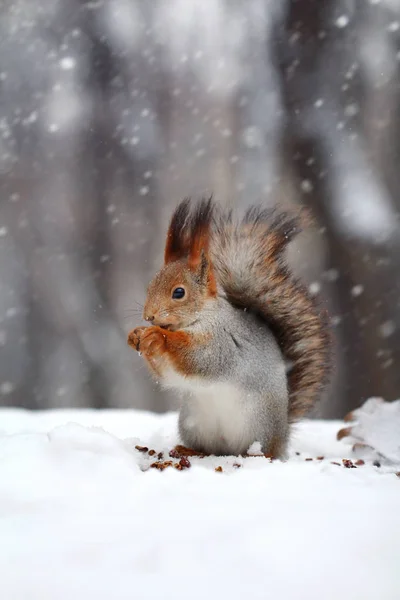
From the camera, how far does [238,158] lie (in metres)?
3.11

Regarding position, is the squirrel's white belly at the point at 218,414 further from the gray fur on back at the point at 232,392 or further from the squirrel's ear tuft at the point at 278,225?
the squirrel's ear tuft at the point at 278,225

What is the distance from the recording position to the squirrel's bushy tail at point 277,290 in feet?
4.40

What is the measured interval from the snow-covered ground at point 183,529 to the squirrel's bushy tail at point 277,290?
48 centimetres

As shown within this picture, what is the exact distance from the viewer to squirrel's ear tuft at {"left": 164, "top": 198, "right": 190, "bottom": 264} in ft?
4.04

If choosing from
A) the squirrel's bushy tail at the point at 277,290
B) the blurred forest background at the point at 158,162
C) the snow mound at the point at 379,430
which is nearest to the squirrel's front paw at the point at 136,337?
the squirrel's bushy tail at the point at 277,290

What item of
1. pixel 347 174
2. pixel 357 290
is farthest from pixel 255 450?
pixel 347 174

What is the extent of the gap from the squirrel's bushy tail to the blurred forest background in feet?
4.16

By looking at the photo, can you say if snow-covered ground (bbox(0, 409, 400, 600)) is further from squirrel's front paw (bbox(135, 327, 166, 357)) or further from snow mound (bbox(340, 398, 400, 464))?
snow mound (bbox(340, 398, 400, 464))

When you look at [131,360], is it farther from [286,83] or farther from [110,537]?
[110,537]

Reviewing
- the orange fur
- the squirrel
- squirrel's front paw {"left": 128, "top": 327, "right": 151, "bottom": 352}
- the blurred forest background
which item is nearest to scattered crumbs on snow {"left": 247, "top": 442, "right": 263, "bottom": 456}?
the squirrel

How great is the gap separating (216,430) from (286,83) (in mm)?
1943

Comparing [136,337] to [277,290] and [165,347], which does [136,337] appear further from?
[277,290]

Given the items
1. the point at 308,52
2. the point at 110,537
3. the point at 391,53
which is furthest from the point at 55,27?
the point at 110,537

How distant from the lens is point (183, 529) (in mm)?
688
